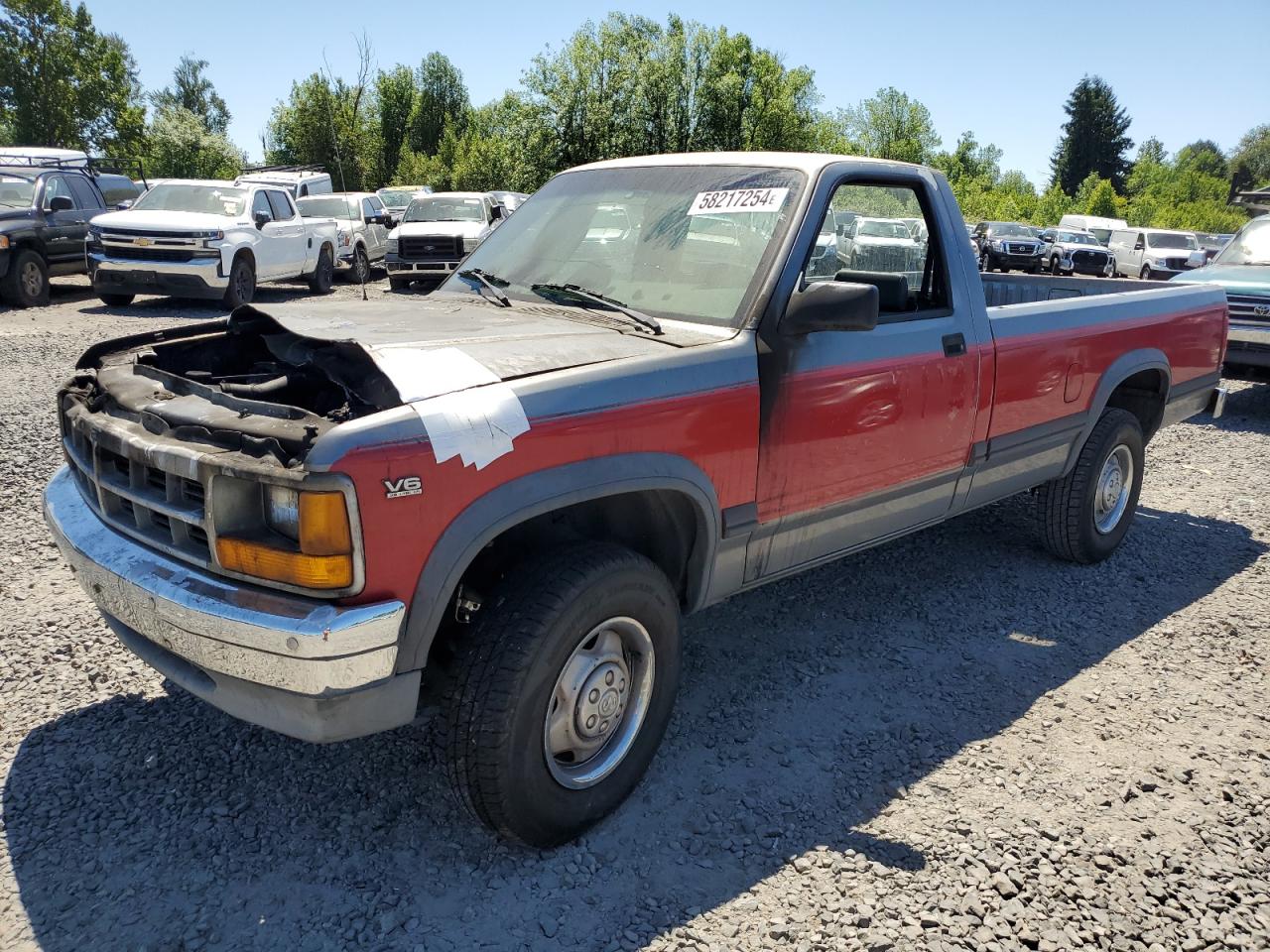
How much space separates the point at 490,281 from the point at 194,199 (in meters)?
11.8

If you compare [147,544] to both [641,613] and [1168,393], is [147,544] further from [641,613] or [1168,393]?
[1168,393]

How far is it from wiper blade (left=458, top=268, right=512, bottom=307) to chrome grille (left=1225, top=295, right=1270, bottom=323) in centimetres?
822

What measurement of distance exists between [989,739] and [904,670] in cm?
55

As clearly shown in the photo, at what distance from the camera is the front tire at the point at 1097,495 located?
4938 millimetres

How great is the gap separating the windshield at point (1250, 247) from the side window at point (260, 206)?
491 inches

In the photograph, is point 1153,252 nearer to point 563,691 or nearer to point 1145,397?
point 1145,397

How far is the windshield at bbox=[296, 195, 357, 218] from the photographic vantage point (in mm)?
18594

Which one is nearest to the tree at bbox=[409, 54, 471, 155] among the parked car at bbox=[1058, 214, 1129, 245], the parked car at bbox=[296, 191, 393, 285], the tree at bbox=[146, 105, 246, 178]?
the tree at bbox=[146, 105, 246, 178]

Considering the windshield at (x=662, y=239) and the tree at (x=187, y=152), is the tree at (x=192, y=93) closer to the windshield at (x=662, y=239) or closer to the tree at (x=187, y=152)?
the tree at (x=187, y=152)

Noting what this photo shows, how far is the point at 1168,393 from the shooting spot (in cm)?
534

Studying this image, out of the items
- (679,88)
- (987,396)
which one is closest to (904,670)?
(987,396)

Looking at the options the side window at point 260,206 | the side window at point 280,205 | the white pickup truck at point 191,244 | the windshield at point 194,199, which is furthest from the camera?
the side window at point 280,205

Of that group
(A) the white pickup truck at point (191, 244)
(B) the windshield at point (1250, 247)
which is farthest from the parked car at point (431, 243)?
(B) the windshield at point (1250, 247)

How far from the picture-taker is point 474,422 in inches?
94.7
